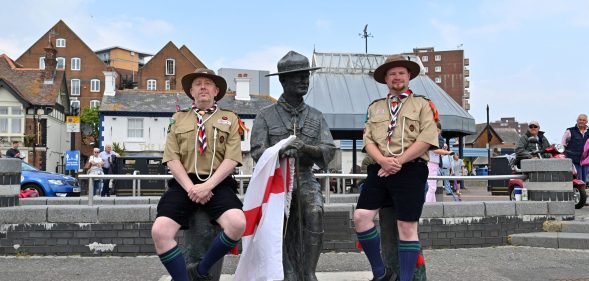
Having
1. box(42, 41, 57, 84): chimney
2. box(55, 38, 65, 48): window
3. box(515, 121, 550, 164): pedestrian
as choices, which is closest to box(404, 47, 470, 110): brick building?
box(55, 38, 65, 48): window

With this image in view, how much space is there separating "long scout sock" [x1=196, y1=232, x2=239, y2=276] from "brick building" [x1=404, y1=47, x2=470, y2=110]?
10699 centimetres

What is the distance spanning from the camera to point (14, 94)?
42.0m

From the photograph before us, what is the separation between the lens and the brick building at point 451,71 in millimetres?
107631

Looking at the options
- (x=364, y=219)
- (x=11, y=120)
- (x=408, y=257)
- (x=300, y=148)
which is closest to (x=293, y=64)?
(x=300, y=148)

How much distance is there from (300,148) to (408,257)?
3.97 feet

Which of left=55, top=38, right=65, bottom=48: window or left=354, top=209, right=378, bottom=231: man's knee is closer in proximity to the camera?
left=354, top=209, right=378, bottom=231: man's knee

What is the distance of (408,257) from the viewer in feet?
14.2

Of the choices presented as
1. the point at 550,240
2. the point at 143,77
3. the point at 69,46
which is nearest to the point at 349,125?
the point at 550,240

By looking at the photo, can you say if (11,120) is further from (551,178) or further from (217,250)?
(217,250)

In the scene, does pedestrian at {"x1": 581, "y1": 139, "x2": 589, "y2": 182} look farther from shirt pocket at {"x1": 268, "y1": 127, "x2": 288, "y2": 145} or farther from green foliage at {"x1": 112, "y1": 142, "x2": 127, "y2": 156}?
green foliage at {"x1": 112, "y1": 142, "x2": 127, "y2": 156}

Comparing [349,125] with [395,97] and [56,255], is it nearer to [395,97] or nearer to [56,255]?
[56,255]

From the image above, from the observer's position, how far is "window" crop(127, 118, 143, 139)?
4044 cm

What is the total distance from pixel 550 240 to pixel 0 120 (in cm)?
4306

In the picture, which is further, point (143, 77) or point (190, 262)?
point (143, 77)
